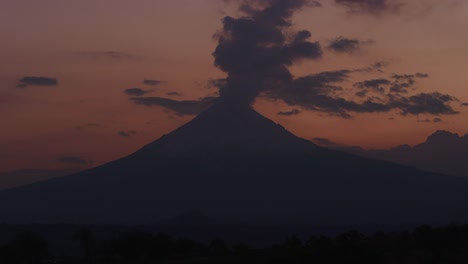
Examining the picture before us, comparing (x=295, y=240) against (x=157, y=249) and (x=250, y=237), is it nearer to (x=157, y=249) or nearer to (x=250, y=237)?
(x=157, y=249)

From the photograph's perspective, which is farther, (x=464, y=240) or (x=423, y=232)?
(x=423, y=232)

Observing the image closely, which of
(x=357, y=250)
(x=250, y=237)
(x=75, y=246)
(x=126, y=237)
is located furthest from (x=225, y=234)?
(x=357, y=250)

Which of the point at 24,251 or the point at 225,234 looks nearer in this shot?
the point at 24,251

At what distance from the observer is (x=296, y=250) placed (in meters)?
54.5

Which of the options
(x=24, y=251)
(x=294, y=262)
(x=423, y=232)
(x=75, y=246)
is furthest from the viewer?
(x=75, y=246)

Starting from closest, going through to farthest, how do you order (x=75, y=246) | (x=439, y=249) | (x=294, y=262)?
(x=294, y=262), (x=439, y=249), (x=75, y=246)

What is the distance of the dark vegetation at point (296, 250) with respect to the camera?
48750 mm

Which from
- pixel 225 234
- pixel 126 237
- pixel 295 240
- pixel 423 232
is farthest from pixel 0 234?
pixel 423 232

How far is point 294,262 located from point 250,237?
14745 centimetres

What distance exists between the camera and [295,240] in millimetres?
82375

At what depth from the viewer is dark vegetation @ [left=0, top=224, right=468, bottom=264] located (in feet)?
160

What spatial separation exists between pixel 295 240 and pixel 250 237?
368 feet

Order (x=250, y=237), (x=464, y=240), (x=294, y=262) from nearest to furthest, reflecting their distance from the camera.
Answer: (x=294, y=262)
(x=464, y=240)
(x=250, y=237)

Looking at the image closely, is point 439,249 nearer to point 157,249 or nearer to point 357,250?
point 357,250
